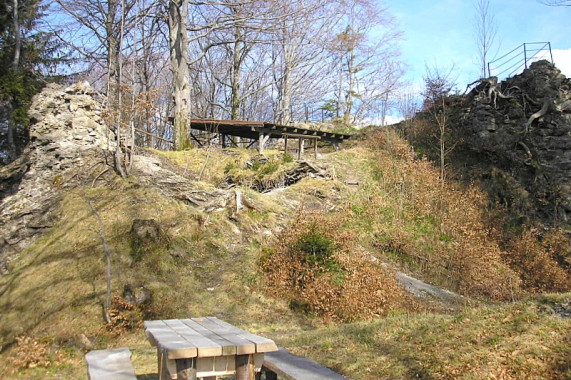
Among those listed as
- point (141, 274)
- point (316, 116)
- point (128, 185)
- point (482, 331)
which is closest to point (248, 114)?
point (316, 116)

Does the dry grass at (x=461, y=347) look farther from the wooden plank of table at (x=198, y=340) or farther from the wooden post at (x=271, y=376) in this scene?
the wooden plank of table at (x=198, y=340)

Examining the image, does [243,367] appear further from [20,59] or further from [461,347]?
[20,59]

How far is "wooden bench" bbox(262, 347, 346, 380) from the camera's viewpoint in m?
4.09

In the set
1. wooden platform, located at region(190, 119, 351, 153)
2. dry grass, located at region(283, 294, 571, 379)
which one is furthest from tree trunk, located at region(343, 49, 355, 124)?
dry grass, located at region(283, 294, 571, 379)

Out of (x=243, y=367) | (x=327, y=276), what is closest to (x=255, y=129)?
(x=327, y=276)

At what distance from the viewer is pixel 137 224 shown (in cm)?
985

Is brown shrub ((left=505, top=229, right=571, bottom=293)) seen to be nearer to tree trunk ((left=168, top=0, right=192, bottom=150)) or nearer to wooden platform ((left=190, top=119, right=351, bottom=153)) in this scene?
wooden platform ((left=190, top=119, right=351, bottom=153))

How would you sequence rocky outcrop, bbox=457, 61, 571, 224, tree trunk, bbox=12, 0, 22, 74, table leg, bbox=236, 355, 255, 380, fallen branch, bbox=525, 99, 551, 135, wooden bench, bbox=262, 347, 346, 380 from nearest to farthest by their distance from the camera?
table leg, bbox=236, 355, 255, 380 < wooden bench, bbox=262, 347, 346, 380 < rocky outcrop, bbox=457, 61, 571, 224 < fallen branch, bbox=525, 99, 551, 135 < tree trunk, bbox=12, 0, 22, 74

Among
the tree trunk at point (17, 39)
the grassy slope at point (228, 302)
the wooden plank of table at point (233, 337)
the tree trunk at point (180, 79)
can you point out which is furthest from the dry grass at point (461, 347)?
the tree trunk at point (17, 39)

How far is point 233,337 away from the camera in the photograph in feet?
12.0

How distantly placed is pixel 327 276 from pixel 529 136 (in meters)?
12.4

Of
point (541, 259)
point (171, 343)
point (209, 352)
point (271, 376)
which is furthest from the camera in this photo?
point (541, 259)

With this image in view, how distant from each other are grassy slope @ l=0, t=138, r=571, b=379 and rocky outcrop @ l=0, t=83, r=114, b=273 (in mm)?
624

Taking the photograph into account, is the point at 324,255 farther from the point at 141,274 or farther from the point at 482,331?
the point at 482,331
